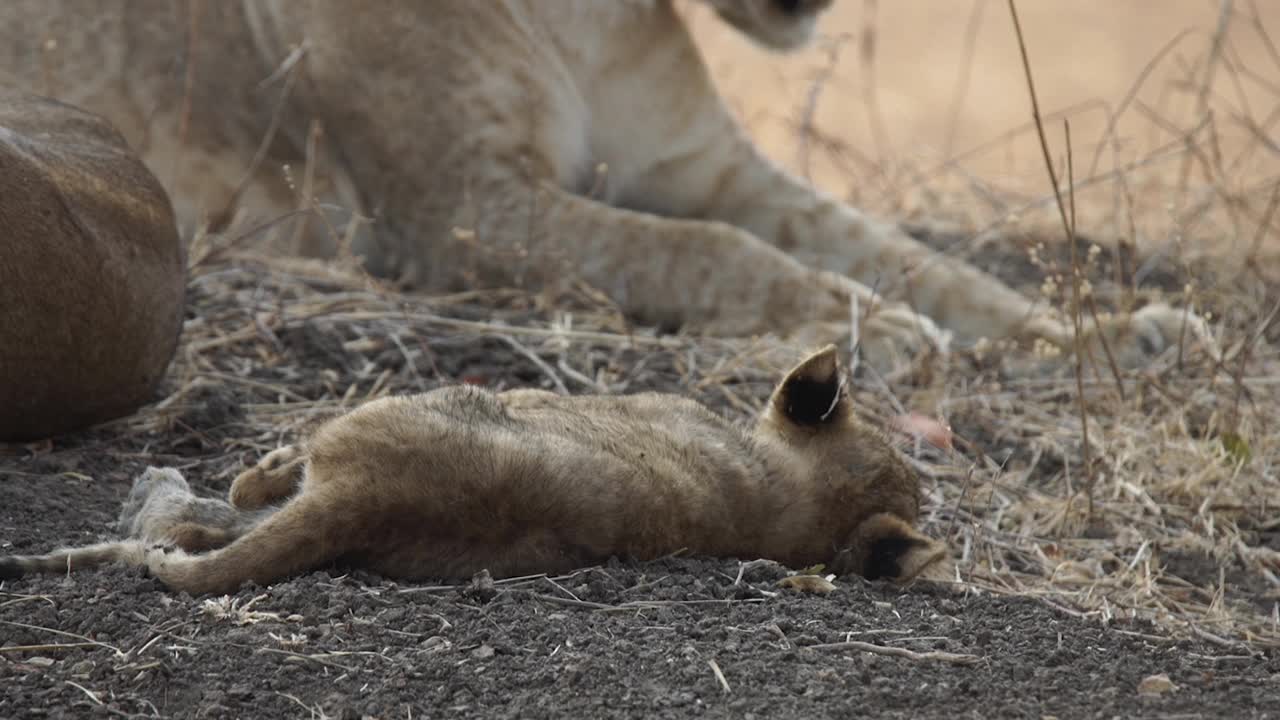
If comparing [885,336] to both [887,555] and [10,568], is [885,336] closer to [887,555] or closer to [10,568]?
[887,555]

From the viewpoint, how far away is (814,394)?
119 inches

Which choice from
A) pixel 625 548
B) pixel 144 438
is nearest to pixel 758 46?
pixel 144 438

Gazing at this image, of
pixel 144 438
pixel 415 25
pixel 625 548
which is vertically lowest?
pixel 144 438

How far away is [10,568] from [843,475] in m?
1.31

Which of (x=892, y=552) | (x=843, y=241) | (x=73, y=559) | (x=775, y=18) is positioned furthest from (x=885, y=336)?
(x=73, y=559)

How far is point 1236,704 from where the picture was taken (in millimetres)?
2387

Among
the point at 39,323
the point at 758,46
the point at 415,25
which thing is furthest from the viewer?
the point at 758,46

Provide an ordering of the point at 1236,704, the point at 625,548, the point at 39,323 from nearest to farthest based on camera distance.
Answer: the point at 1236,704 < the point at 625,548 < the point at 39,323

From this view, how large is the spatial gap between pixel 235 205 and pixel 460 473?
274 centimetres

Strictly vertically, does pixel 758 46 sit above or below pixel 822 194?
above

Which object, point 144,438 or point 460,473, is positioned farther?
point 144,438

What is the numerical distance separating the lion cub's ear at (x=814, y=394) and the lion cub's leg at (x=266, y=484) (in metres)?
0.82

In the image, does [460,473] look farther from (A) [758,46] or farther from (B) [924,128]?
(B) [924,128]

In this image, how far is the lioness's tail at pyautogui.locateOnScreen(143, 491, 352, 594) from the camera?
2.51 metres
